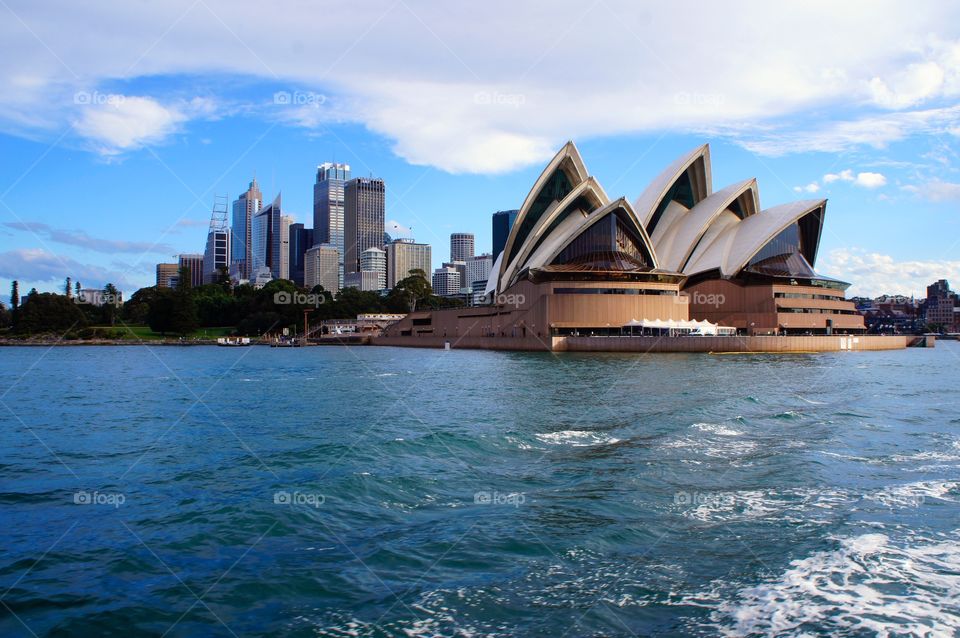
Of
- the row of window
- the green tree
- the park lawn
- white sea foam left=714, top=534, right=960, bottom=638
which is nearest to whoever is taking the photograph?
white sea foam left=714, top=534, right=960, bottom=638

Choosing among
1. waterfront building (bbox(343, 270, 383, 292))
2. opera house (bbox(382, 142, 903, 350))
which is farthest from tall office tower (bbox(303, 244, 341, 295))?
opera house (bbox(382, 142, 903, 350))

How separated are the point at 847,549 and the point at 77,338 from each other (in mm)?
103003

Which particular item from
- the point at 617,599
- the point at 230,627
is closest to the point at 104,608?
the point at 230,627

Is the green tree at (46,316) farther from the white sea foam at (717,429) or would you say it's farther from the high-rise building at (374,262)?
the white sea foam at (717,429)

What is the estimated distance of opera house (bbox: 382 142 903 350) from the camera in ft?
191

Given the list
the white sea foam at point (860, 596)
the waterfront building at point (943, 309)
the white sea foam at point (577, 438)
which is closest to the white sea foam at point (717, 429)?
the white sea foam at point (577, 438)

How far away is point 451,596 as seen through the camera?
5.83 meters

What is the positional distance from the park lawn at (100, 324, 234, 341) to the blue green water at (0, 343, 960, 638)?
286ft

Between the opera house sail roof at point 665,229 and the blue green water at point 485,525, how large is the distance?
45.6 meters

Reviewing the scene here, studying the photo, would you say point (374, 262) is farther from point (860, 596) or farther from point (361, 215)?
point (860, 596)

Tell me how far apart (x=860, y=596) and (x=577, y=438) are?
24.2 feet

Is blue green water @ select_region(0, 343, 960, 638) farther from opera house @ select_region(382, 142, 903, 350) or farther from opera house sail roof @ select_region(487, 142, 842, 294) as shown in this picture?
opera house sail roof @ select_region(487, 142, 842, 294)

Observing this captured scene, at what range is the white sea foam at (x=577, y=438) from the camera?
1255 centimetres

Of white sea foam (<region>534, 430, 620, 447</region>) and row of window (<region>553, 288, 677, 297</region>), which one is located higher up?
row of window (<region>553, 288, 677, 297</region>)
